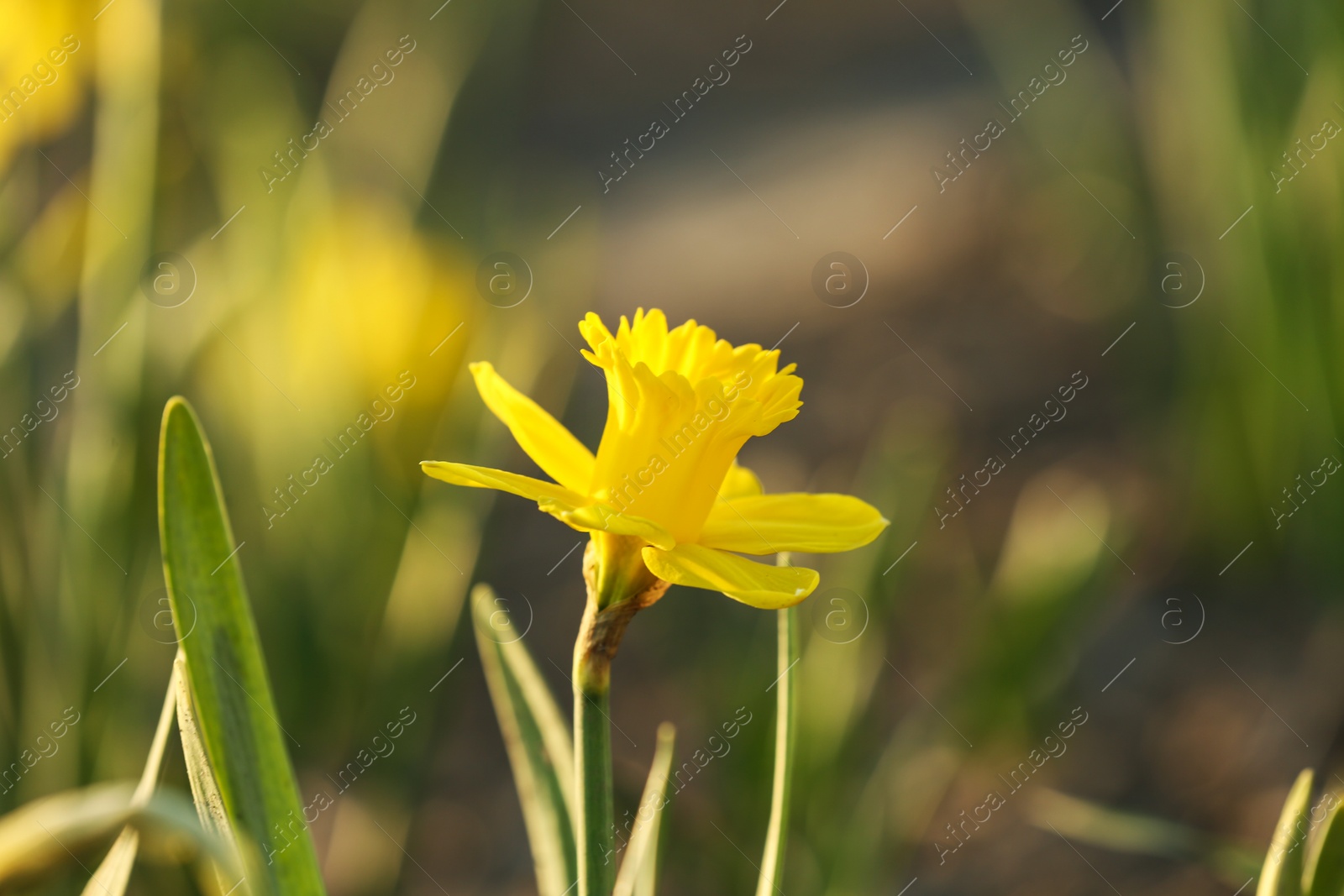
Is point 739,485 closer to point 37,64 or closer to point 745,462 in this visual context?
point 37,64

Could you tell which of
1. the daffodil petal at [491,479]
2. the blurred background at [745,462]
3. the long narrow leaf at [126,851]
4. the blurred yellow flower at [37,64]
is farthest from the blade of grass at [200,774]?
the blurred yellow flower at [37,64]

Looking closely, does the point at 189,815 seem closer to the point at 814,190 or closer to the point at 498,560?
the point at 498,560

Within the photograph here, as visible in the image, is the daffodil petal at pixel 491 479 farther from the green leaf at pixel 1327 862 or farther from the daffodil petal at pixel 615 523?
the green leaf at pixel 1327 862

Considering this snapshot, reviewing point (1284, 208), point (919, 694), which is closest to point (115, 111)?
point (919, 694)

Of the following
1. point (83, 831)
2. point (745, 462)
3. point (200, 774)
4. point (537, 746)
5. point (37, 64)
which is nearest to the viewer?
point (83, 831)

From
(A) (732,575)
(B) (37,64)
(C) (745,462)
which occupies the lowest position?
(C) (745,462)

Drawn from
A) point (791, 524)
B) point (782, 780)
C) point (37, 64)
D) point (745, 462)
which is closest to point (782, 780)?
point (782, 780)

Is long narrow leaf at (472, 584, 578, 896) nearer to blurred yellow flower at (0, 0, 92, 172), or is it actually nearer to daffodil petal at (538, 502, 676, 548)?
daffodil petal at (538, 502, 676, 548)
